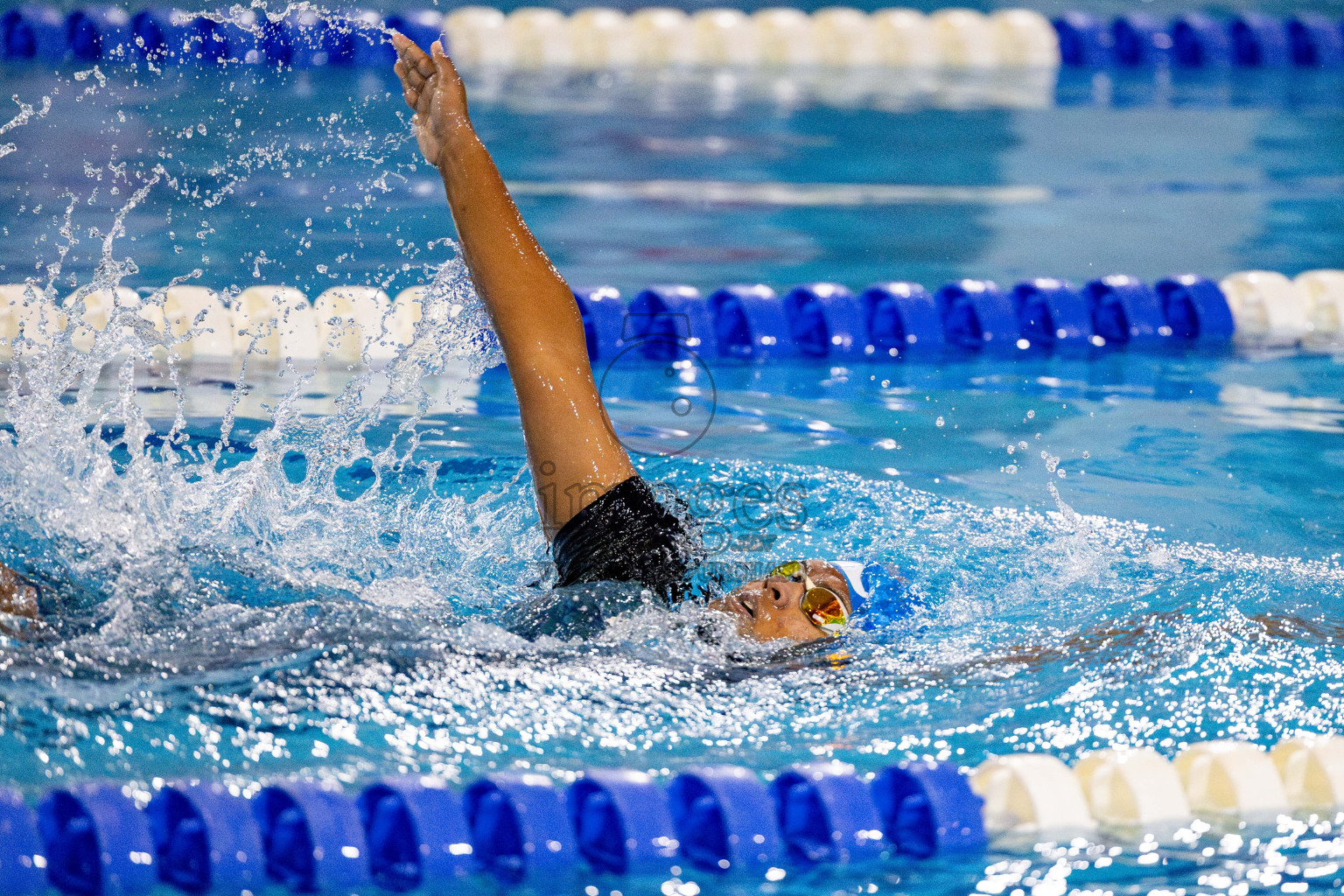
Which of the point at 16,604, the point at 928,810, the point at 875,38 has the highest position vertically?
the point at 875,38

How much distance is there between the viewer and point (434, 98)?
253 centimetres

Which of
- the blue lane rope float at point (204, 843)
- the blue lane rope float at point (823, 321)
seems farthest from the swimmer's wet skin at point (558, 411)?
the blue lane rope float at point (823, 321)

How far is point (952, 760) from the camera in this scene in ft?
7.17

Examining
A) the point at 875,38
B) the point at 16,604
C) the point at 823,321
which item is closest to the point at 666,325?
the point at 823,321

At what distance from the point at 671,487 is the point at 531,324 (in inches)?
32.0

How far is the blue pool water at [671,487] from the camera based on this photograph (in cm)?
211

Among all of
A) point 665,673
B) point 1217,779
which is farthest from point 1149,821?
point 665,673

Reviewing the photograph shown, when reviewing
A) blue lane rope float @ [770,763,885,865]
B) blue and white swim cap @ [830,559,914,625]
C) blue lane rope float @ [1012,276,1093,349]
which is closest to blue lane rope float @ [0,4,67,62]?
blue lane rope float @ [1012,276,1093,349]

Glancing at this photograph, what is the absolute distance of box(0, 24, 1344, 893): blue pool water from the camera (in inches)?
Answer: 82.9

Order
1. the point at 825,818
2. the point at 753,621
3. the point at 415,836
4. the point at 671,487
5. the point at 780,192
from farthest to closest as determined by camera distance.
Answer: the point at 780,192, the point at 671,487, the point at 753,621, the point at 825,818, the point at 415,836

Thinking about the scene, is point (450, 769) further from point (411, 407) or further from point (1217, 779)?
point (411, 407)

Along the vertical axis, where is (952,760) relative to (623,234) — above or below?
below

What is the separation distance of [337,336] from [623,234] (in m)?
1.44

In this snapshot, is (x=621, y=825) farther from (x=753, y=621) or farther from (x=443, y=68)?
(x=443, y=68)
